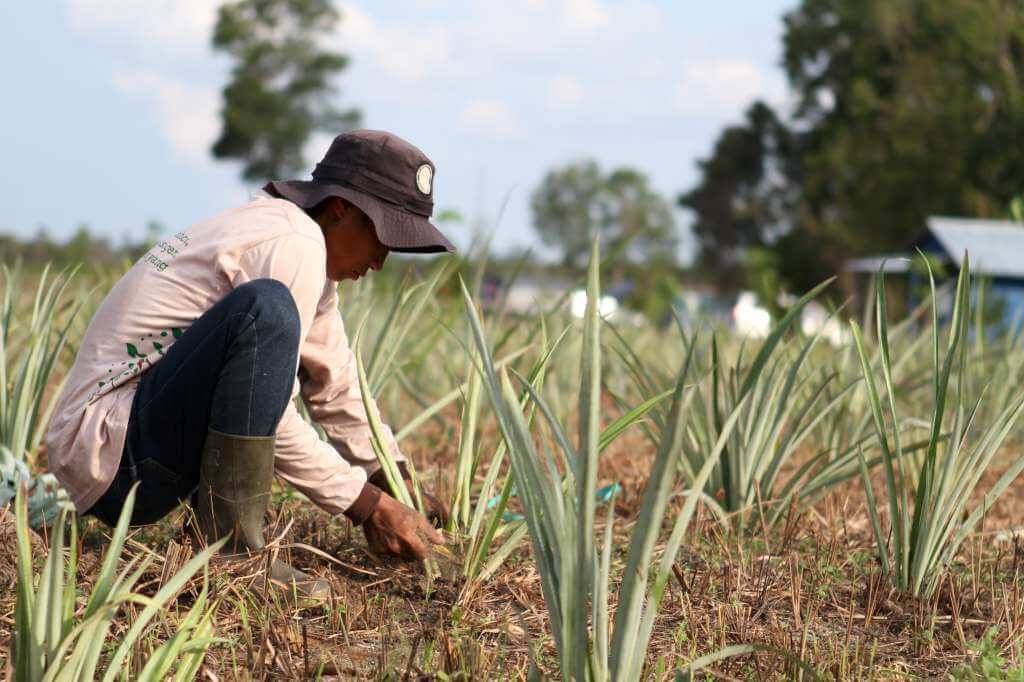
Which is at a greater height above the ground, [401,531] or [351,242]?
[351,242]

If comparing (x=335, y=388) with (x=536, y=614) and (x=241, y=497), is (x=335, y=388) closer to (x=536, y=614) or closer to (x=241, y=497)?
(x=241, y=497)

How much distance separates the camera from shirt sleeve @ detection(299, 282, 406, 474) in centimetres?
214

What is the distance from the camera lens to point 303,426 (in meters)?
1.90

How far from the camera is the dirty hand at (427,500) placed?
6.93 feet

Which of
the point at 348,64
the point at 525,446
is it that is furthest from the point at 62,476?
the point at 348,64

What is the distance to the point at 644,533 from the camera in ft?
4.03

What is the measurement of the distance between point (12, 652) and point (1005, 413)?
1563 mm

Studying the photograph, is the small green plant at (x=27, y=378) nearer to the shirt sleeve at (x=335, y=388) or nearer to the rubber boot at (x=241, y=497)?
the shirt sleeve at (x=335, y=388)

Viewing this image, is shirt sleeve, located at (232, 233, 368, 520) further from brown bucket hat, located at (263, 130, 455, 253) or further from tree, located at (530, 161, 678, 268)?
tree, located at (530, 161, 678, 268)

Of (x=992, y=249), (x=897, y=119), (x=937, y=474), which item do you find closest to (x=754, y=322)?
(x=937, y=474)

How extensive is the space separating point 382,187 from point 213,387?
18.4 inches

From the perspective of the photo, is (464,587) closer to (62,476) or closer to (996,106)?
(62,476)

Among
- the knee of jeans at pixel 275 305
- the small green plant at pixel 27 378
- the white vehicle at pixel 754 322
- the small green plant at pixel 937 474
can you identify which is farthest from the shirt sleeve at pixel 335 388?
the white vehicle at pixel 754 322

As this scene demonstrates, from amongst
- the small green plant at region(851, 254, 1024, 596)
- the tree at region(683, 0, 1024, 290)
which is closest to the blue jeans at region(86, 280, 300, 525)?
the small green plant at region(851, 254, 1024, 596)
